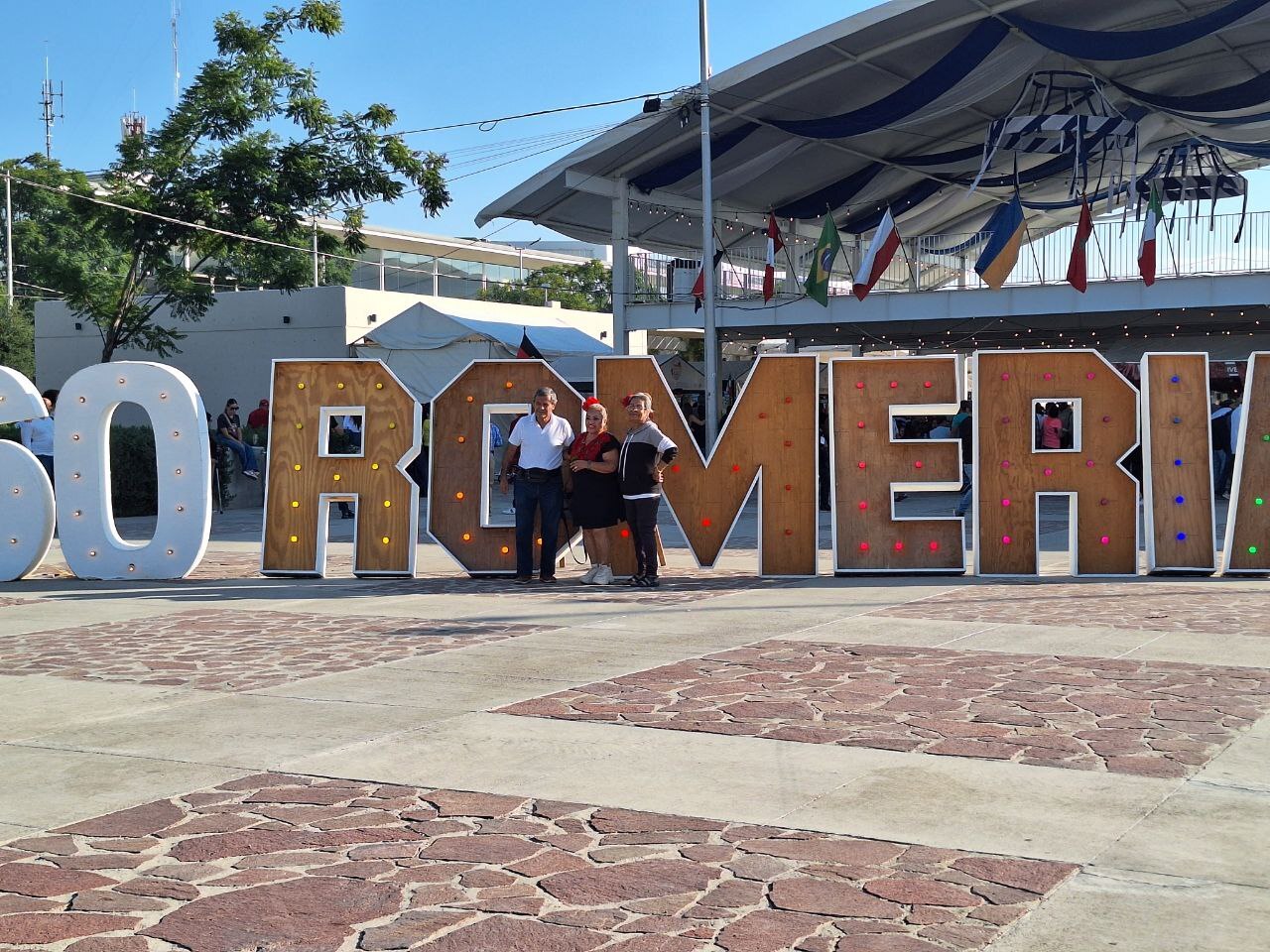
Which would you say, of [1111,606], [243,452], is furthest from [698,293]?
[1111,606]

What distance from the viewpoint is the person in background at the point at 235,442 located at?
853 inches

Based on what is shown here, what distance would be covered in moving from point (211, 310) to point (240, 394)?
6.51ft

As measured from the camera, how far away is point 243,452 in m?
21.8

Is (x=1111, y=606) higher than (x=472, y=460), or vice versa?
(x=472, y=460)

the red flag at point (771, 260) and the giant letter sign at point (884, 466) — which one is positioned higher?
the red flag at point (771, 260)

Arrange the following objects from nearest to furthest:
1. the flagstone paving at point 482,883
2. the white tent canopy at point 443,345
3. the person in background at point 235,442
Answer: the flagstone paving at point 482,883 < the person in background at point 235,442 < the white tent canopy at point 443,345

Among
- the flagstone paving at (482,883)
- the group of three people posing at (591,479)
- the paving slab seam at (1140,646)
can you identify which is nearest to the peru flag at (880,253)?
the group of three people posing at (591,479)

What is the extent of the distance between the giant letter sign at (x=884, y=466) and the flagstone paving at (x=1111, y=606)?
0.86 metres

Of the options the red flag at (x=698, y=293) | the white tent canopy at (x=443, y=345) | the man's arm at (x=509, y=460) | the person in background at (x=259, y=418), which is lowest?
the man's arm at (x=509, y=460)

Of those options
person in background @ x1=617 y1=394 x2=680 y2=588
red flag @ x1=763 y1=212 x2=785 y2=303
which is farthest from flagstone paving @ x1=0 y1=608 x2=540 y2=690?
red flag @ x1=763 y1=212 x2=785 y2=303

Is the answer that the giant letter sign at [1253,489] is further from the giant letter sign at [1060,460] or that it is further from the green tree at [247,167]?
the green tree at [247,167]

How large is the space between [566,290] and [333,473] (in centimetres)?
5567

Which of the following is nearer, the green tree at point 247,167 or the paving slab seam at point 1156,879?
the paving slab seam at point 1156,879

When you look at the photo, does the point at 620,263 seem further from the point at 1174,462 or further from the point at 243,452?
the point at 1174,462
